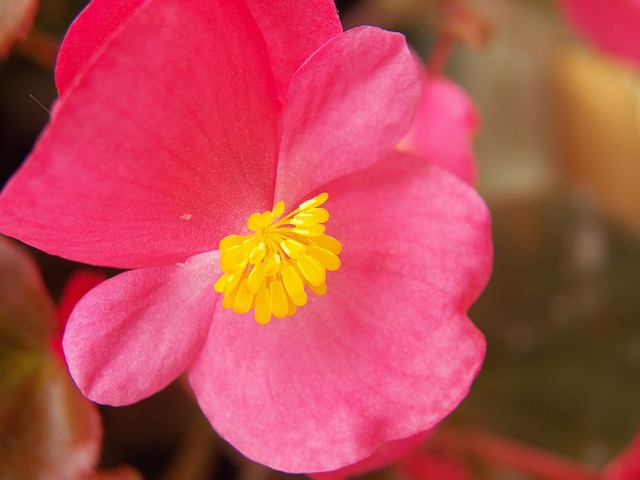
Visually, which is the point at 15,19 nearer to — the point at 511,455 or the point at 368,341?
the point at 368,341

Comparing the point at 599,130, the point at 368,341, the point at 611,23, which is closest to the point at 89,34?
the point at 368,341

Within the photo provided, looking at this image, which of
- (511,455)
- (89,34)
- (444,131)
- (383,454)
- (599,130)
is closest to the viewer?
(89,34)

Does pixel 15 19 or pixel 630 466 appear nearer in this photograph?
pixel 15 19

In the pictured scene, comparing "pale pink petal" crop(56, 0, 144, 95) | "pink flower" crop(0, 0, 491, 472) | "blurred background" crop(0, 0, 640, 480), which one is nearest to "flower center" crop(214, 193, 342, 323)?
"pink flower" crop(0, 0, 491, 472)

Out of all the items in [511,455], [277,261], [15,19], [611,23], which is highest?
[15,19]

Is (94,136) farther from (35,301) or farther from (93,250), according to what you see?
(35,301)

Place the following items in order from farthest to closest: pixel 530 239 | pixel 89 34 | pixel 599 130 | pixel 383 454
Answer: pixel 599 130
pixel 530 239
pixel 383 454
pixel 89 34

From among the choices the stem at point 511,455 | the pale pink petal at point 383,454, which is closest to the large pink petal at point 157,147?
the pale pink petal at point 383,454
